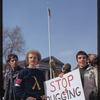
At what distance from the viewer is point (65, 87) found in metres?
2.94

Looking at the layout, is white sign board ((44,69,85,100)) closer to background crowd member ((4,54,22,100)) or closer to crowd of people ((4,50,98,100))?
crowd of people ((4,50,98,100))

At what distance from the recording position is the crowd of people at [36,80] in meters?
2.80

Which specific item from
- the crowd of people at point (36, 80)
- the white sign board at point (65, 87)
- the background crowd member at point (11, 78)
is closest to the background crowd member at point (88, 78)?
the crowd of people at point (36, 80)

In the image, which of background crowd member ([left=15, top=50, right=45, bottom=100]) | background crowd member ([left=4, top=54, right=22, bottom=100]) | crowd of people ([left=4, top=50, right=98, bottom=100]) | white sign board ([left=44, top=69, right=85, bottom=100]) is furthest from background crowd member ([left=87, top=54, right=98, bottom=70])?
background crowd member ([left=4, top=54, right=22, bottom=100])

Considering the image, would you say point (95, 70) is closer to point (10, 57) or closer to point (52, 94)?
point (52, 94)

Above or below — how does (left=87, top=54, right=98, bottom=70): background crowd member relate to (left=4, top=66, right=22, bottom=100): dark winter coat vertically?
above

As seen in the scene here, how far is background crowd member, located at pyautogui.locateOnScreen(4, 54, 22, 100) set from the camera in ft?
9.78

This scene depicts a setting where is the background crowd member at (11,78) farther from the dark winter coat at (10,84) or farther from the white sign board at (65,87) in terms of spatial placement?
the white sign board at (65,87)

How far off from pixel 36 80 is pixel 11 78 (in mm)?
488

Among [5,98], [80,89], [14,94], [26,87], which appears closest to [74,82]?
[80,89]

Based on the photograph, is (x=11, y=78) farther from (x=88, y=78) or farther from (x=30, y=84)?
(x=88, y=78)

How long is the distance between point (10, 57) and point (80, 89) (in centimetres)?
135

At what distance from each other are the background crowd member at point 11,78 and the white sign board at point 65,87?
21.7 inches

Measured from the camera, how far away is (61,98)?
9.57ft
